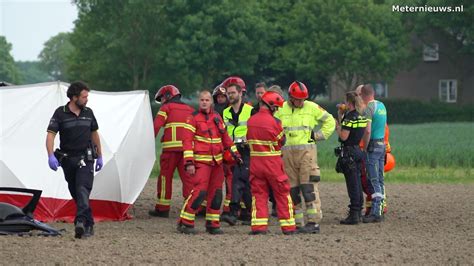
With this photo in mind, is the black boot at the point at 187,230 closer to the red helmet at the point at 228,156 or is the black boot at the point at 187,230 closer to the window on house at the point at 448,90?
the red helmet at the point at 228,156

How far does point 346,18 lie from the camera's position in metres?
69.6

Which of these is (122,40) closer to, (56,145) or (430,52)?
(430,52)

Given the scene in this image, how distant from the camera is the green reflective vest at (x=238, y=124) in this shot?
49.3 ft

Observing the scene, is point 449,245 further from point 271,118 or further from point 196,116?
point 196,116

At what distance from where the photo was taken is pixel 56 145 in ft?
50.6

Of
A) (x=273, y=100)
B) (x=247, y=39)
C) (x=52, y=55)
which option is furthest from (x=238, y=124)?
(x=52, y=55)

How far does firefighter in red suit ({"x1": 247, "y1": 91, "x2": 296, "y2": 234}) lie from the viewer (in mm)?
13094

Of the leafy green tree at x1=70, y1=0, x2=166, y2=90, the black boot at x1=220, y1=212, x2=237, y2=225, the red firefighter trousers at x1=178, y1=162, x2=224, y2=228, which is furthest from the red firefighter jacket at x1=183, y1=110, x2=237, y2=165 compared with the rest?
the leafy green tree at x1=70, y1=0, x2=166, y2=90

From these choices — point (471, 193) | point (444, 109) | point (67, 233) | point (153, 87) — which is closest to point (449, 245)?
point (67, 233)

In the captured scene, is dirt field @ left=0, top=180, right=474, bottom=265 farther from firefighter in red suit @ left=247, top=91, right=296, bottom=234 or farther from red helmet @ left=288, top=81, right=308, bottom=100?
red helmet @ left=288, top=81, right=308, bottom=100

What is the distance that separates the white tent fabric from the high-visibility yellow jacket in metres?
3.16

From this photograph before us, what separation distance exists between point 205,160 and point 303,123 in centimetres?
135

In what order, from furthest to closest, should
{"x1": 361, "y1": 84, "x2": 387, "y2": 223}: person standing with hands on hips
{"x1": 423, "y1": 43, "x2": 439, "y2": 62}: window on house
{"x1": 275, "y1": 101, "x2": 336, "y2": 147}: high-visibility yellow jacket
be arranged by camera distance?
{"x1": 423, "y1": 43, "x2": 439, "y2": 62}: window on house
{"x1": 361, "y1": 84, "x2": 387, "y2": 223}: person standing with hands on hips
{"x1": 275, "y1": 101, "x2": 336, "y2": 147}: high-visibility yellow jacket

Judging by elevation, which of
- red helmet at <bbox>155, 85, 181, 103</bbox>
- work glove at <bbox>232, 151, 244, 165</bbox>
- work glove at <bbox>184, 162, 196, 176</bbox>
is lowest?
work glove at <bbox>184, 162, 196, 176</bbox>
